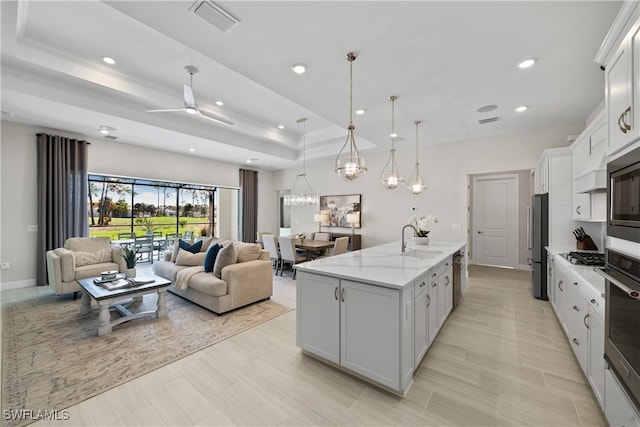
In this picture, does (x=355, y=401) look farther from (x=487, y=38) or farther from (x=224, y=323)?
(x=487, y=38)

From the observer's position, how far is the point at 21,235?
4715 millimetres

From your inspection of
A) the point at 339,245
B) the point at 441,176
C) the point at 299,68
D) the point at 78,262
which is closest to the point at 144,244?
the point at 78,262

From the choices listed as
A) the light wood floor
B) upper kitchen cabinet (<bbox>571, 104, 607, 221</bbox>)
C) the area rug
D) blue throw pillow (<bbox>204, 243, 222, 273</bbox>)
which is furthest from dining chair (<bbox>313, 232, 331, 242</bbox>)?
upper kitchen cabinet (<bbox>571, 104, 607, 221</bbox>)

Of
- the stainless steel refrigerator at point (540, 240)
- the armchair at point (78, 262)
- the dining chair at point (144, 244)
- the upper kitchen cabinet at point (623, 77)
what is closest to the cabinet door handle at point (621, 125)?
the upper kitchen cabinet at point (623, 77)

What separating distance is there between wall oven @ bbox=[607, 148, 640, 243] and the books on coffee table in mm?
4410

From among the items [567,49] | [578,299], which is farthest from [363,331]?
[567,49]

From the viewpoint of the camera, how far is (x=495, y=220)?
254 inches

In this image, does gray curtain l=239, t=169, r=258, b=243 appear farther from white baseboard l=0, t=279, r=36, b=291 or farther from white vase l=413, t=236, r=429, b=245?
white vase l=413, t=236, r=429, b=245

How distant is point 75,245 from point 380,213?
640 cm

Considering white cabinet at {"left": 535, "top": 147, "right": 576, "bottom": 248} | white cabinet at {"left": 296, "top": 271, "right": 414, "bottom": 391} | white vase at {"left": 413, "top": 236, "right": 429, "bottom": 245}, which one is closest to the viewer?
white cabinet at {"left": 296, "top": 271, "right": 414, "bottom": 391}

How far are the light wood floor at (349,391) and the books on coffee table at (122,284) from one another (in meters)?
1.42

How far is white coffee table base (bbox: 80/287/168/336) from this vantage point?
2.96 m

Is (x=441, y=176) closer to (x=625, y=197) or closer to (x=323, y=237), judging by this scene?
(x=323, y=237)

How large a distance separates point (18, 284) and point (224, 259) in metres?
4.25
